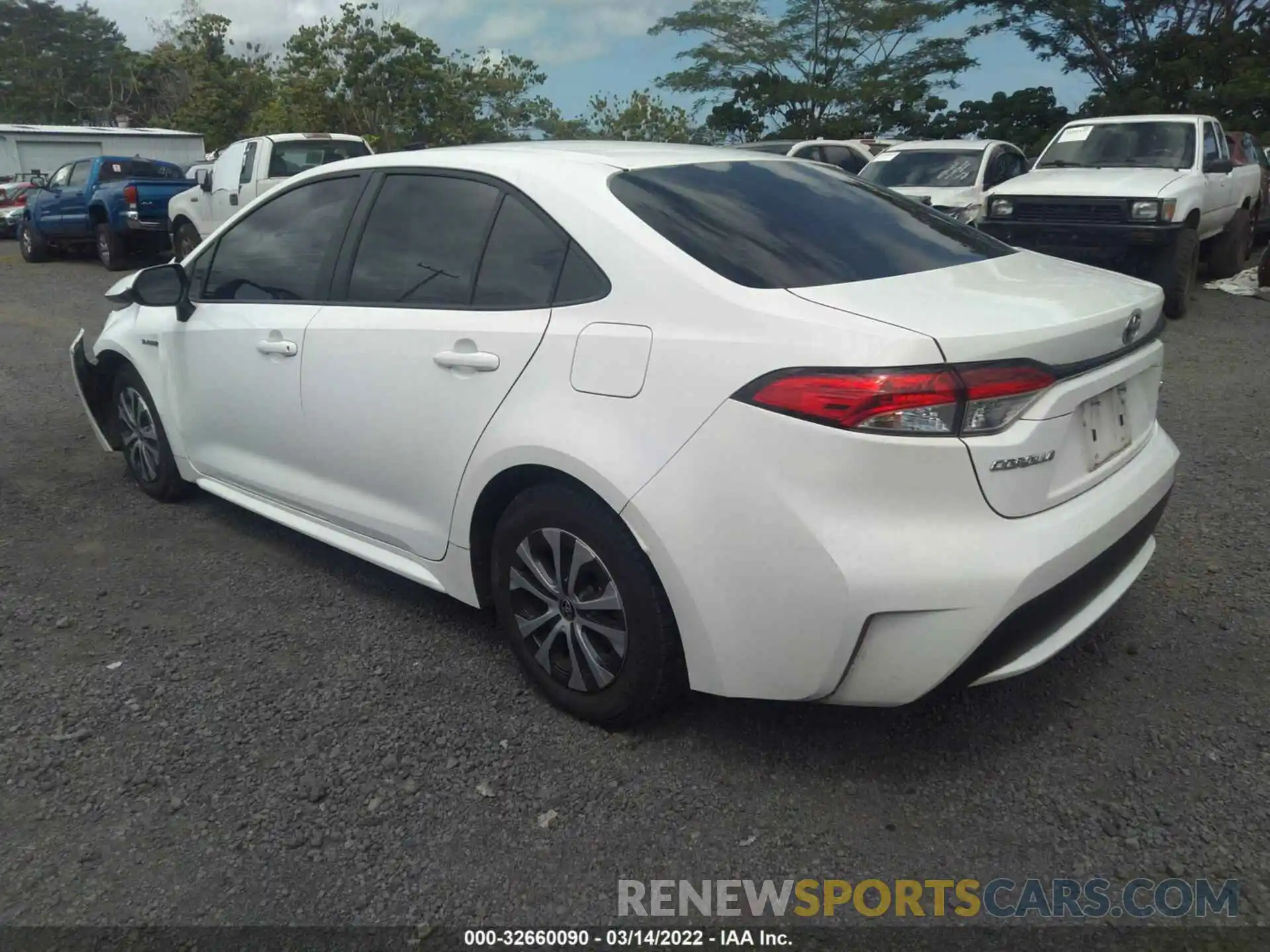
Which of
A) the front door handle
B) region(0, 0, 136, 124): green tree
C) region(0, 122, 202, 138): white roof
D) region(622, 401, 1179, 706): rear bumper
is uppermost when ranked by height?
region(0, 0, 136, 124): green tree

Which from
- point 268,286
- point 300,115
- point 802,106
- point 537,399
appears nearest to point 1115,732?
point 537,399

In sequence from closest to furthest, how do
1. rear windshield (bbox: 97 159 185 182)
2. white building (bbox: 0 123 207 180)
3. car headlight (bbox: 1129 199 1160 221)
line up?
car headlight (bbox: 1129 199 1160 221) → rear windshield (bbox: 97 159 185 182) → white building (bbox: 0 123 207 180)

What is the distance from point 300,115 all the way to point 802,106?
14.4 m

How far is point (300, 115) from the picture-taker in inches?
1161

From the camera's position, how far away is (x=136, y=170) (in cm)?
1650

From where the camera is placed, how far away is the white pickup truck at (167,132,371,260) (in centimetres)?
1253

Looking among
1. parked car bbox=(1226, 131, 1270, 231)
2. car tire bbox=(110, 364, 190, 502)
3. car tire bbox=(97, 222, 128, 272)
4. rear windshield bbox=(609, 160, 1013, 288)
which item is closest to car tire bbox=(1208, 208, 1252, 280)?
parked car bbox=(1226, 131, 1270, 231)

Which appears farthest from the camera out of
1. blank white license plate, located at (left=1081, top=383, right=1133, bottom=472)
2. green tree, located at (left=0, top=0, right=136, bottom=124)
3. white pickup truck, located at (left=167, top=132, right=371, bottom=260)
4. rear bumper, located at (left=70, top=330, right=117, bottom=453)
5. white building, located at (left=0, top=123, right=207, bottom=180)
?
green tree, located at (left=0, top=0, right=136, bottom=124)

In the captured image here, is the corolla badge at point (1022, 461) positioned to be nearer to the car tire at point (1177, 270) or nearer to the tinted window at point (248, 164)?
the car tire at point (1177, 270)

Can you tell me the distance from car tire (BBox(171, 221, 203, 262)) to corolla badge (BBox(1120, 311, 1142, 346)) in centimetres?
1346

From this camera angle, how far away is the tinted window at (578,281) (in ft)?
8.99

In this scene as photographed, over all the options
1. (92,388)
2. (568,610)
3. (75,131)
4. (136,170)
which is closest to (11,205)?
(75,131)

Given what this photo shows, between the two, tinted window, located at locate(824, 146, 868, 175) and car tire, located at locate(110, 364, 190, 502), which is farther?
tinted window, located at locate(824, 146, 868, 175)

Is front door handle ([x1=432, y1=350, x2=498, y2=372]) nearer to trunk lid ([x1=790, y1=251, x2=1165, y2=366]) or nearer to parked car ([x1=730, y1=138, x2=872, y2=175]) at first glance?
trunk lid ([x1=790, y1=251, x2=1165, y2=366])
